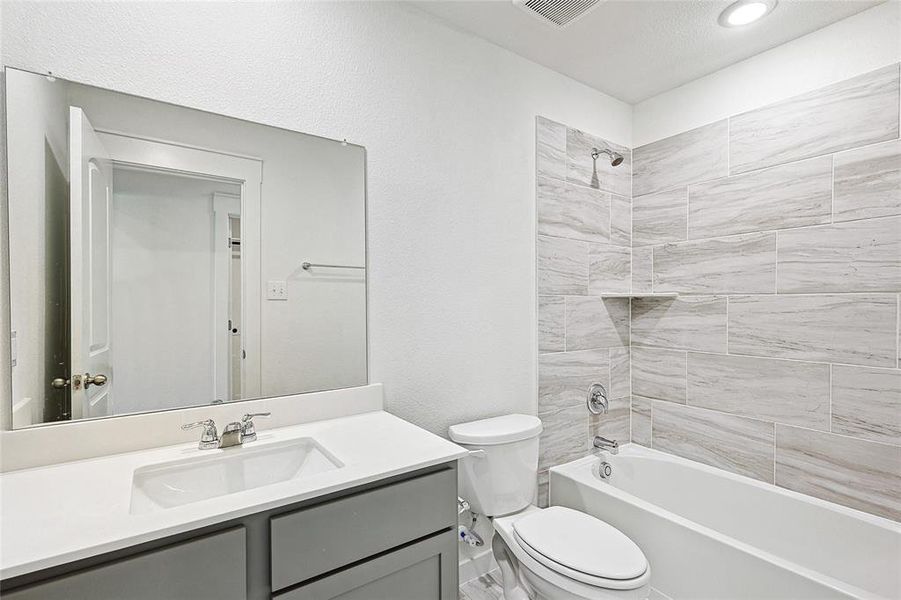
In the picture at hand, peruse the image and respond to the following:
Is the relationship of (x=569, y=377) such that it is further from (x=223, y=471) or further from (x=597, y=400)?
(x=223, y=471)

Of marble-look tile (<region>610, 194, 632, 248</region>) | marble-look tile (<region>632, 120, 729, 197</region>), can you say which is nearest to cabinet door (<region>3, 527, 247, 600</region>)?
marble-look tile (<region>610, 194, 632, 248</region>)

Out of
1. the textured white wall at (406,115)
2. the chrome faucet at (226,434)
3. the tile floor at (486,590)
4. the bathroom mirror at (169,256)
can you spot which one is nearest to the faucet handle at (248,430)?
the chrome faucet at (226,434)

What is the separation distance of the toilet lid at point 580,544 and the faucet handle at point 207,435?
1.11m

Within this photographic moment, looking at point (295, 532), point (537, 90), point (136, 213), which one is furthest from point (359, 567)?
point (537, 90)

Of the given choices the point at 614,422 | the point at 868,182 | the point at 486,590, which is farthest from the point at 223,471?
the point at 868,182

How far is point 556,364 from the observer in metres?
2.31

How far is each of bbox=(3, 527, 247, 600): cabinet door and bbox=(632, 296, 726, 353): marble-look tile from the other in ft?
7.58

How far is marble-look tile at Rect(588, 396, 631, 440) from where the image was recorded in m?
2.50

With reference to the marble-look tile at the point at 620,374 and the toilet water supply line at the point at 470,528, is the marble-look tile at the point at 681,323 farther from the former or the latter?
the toilet water supply line at the point at 470,528

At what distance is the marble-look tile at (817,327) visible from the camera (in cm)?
177

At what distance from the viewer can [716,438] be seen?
7.48 ft

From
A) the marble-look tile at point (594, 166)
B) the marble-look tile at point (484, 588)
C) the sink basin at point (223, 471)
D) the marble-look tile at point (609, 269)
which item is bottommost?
the marble-look tile at point (484, 588)

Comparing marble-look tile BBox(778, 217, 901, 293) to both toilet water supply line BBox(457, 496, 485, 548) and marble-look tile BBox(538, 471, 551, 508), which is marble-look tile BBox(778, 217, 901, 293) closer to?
marble-look tile BBox(538, 471, 551, 508)

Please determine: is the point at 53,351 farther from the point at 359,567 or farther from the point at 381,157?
the point at 381,157
